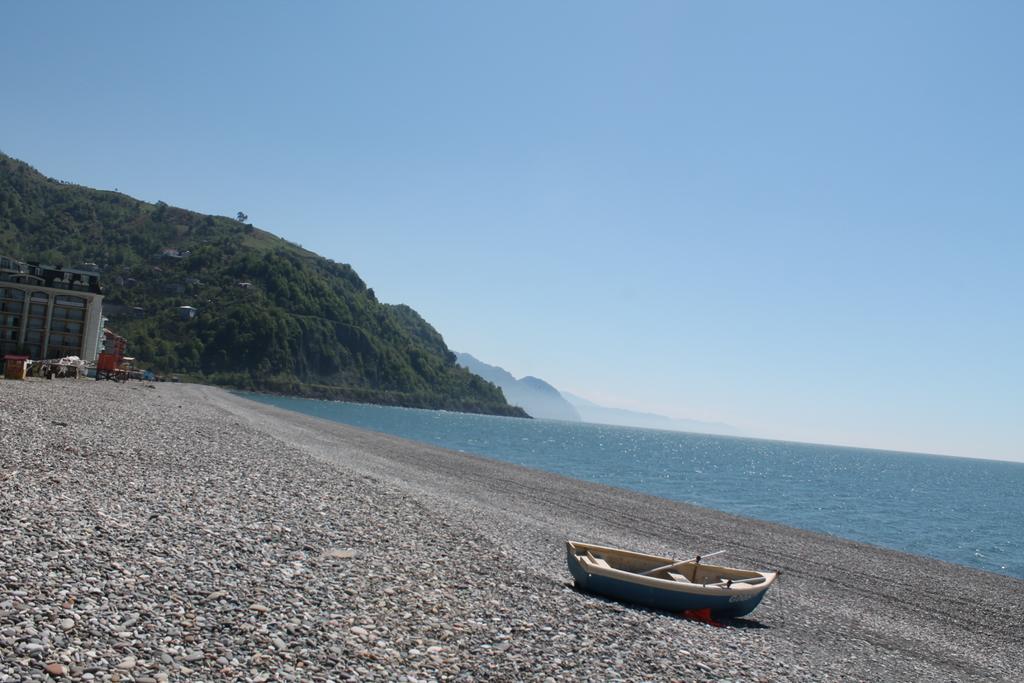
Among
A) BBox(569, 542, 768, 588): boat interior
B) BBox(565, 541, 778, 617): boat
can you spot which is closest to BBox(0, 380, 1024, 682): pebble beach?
BBox(565, 541, 778, 617): boat

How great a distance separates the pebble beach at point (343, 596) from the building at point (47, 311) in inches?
2569

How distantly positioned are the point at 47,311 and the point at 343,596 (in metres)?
87.6

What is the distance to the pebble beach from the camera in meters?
8.31

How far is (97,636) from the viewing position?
7801mm

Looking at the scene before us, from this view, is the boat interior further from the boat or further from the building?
the building

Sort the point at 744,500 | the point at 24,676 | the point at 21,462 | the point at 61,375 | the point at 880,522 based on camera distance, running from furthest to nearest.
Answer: the point at 61,375 < the point at 744,500 < the point at 880,522 < the point at 21,462 < the point at 24,676

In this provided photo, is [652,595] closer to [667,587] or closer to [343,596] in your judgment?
[667,587]

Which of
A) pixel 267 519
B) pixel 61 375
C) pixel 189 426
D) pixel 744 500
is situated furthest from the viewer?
pixel 61 375

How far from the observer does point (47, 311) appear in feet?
271

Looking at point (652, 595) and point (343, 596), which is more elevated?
point (343, 596)

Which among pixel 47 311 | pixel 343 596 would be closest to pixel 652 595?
pixel 343 596

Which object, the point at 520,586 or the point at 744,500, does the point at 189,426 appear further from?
the point at 744,500

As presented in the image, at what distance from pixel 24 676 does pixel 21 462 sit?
1241cm

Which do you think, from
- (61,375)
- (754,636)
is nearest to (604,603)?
(754,636)
